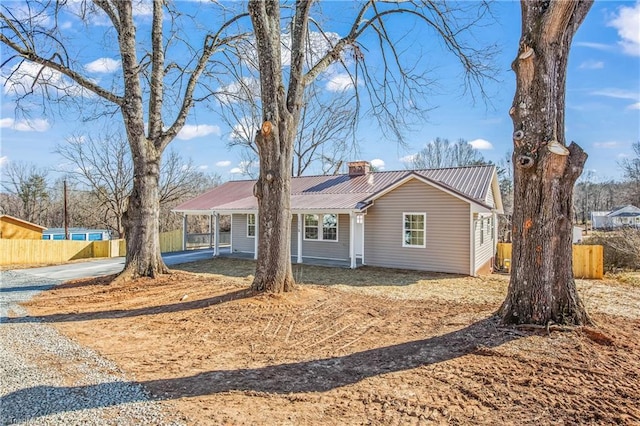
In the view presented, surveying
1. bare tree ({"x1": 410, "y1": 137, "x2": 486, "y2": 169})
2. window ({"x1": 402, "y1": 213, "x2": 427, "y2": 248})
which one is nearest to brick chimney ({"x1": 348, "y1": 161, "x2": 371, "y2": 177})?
window ({"x1": 402, "y1": 213, "x2": 427, "y2": 248})

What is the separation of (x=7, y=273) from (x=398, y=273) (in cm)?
1440

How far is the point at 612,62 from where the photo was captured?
930cm

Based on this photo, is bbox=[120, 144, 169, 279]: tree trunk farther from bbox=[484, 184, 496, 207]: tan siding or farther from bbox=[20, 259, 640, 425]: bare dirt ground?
bbox=[484, 184, 496, 207]: tan siding

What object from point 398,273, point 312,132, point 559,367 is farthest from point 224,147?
point 559,367

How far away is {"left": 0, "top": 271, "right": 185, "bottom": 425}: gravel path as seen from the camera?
2.94 m

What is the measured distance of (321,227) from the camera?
15898 mm

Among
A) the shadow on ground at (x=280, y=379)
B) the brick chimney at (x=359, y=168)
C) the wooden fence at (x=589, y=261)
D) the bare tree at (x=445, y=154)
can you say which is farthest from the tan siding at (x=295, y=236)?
the bare tree at (x=445, y=154)

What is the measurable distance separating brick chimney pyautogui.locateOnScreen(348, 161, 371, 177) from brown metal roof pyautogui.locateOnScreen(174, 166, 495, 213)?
12.2 inches

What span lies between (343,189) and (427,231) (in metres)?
4.89

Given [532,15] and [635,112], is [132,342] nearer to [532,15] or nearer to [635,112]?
[532,15]

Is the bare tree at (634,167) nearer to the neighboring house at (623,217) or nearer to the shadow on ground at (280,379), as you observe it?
the neighboring house at (623,217)

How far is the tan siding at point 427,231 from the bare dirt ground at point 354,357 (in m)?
4.35

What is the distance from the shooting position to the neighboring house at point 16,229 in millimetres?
20125

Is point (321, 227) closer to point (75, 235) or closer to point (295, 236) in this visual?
point (295, 236)
